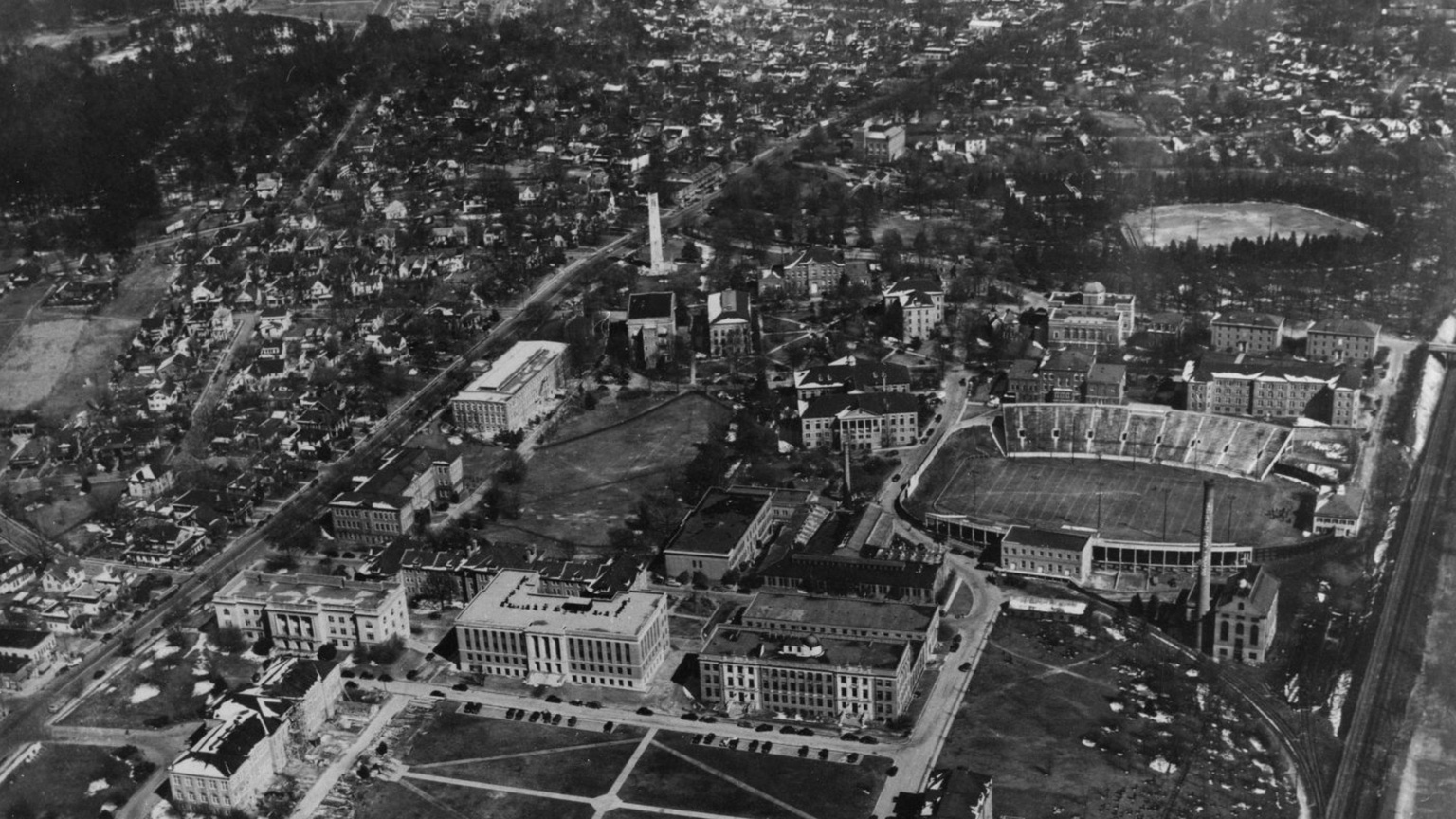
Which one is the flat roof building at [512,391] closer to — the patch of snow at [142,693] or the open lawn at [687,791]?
the patch of snow at [142,693]

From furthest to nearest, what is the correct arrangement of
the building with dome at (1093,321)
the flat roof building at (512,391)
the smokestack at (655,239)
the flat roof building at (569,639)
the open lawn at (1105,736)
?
the smokestack at (655,239)
the building with dome at (1093,321)
the flat roof building at (512,391)
the flat roof building at (569,639)
the open lawn at (1105,736)

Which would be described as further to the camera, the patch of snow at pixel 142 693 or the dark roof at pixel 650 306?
the dark roof at pixel 650 306

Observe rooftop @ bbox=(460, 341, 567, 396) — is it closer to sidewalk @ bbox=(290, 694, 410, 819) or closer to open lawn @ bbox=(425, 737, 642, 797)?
sidewalk @ bbox=(290, 694, 410, 819)

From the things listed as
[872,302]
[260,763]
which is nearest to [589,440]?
[872,302]

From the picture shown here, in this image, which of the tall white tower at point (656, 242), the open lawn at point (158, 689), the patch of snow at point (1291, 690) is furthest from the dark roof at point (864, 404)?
the open lawn at point (158, 689)

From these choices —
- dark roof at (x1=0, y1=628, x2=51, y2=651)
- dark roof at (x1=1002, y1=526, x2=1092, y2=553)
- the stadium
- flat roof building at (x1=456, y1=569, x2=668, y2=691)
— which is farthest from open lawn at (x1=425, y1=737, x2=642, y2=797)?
the stadium

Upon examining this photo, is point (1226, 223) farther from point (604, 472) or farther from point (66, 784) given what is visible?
point (66, 784)
